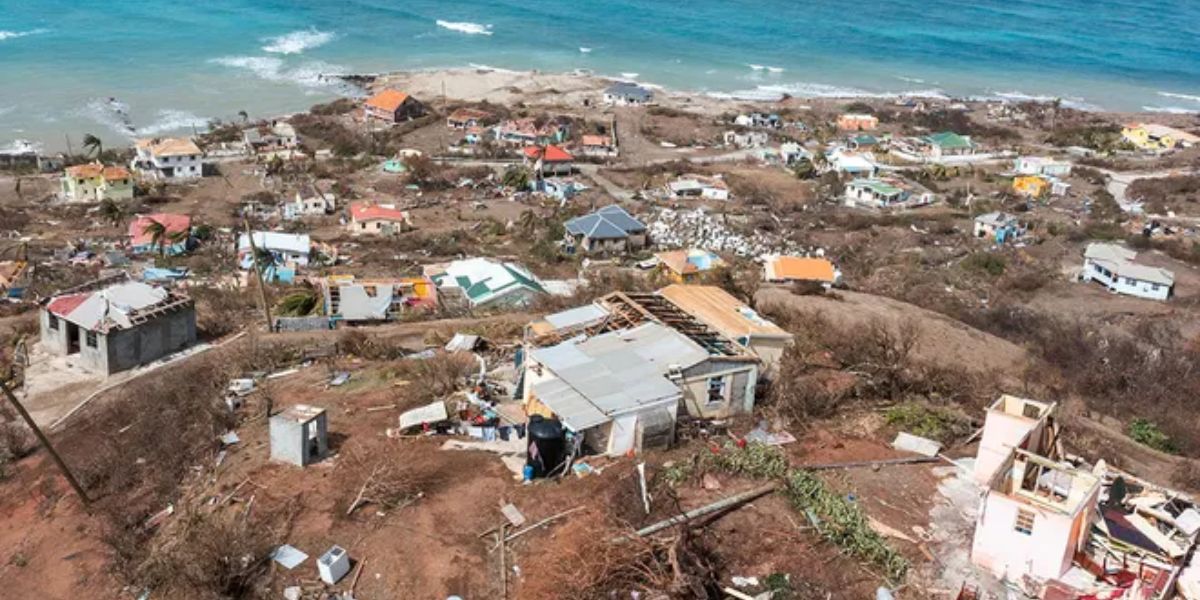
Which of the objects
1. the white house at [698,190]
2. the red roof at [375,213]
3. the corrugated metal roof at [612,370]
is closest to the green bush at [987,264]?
the white house at [698,190]

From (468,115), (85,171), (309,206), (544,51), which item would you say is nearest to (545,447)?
(309,206)

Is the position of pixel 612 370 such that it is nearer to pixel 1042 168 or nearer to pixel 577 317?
pixel 577 317

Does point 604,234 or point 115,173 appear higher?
point 604,234

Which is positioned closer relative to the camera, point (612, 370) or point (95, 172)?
point (612, 370)

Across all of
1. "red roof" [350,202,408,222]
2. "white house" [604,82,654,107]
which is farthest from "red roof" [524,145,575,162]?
"white house" [604,82,654,107]

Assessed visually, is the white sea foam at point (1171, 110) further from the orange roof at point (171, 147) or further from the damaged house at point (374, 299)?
the damaged house at point (374, 299)

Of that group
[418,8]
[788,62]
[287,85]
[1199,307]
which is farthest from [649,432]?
[418,8]
